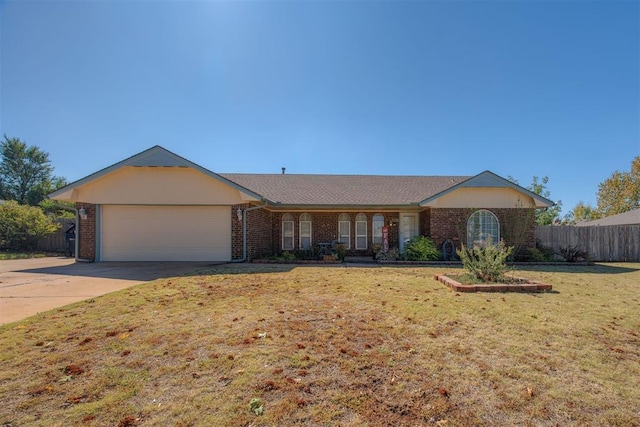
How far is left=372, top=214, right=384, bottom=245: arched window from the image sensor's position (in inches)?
581

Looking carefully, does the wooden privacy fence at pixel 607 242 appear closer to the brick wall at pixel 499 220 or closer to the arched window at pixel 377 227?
the brick wall at pixel 499 220

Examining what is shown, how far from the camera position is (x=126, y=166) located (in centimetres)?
1201

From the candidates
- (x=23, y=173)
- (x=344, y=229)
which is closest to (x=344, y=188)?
(x=344, y=229)

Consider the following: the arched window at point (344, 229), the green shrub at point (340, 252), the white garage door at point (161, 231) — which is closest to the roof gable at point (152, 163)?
the white garage door at point (161, 231)

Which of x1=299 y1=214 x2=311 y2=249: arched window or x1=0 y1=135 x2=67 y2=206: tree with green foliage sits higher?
x1=0 y1=135 x2=67 y2=206: tree with green foliage

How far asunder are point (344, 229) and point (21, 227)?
58.0 feet

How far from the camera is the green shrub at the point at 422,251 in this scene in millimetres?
12812

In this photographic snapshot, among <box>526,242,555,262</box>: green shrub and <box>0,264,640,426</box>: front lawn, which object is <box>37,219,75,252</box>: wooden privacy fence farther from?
<box>526,242,555,262</box>: green shrub

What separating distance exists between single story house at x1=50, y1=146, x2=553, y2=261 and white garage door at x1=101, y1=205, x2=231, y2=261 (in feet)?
0.13

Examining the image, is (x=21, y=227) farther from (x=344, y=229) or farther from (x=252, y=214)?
(x=344, y=229)

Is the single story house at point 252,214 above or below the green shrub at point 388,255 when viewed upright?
above

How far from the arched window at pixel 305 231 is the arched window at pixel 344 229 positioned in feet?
4.93

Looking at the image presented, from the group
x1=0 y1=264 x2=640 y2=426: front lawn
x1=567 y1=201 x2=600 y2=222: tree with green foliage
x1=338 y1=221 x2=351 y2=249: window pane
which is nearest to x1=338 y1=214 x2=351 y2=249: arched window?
x1=338 y1=221 x2=351 y2=249: window pane

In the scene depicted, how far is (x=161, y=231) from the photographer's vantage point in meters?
12.4
